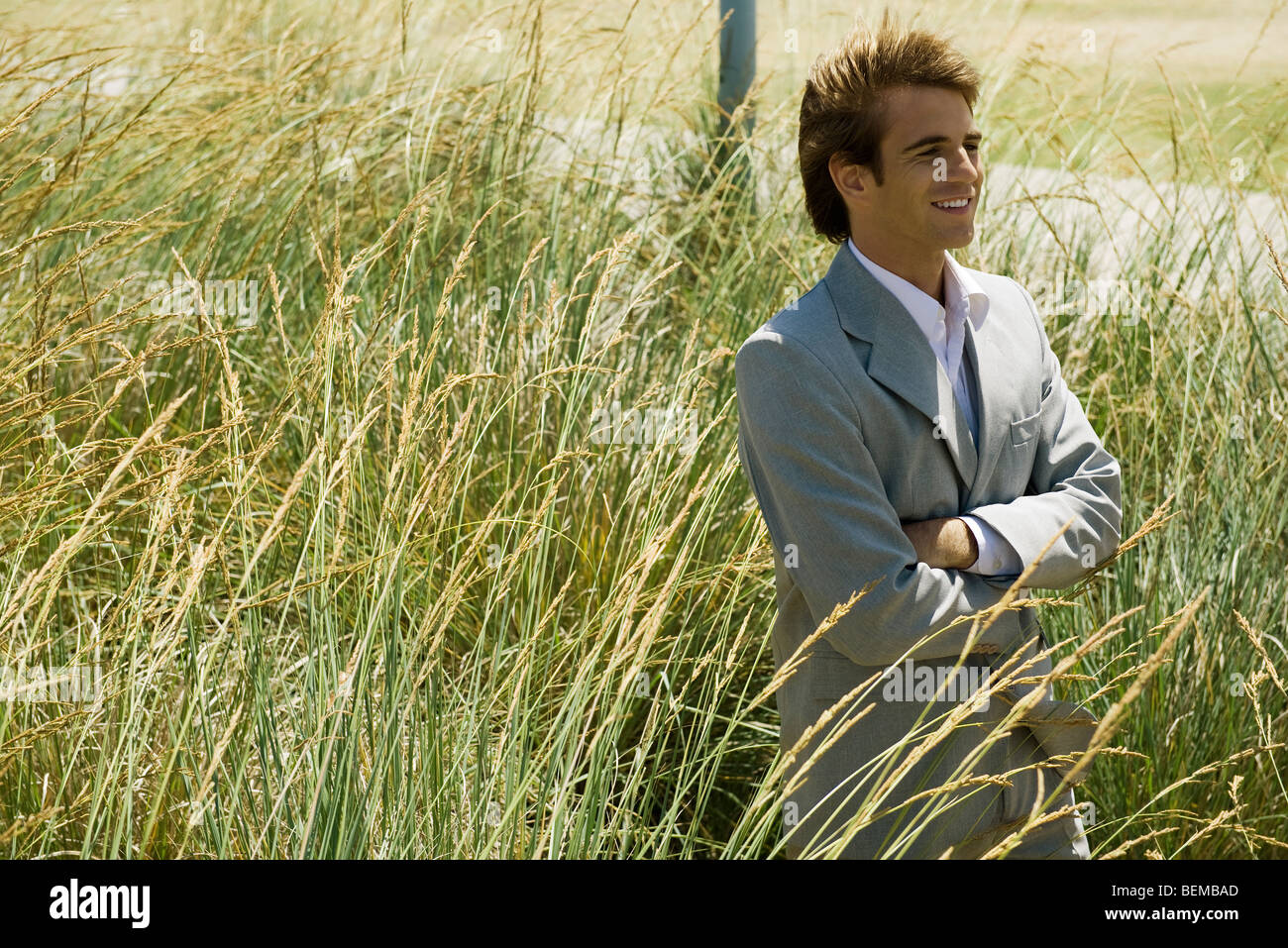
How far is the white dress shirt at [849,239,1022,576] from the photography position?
1689mm

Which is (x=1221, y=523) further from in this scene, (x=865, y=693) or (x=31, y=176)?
(x=31, y=176)

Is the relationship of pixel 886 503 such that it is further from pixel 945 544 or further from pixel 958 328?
pixel 958 328

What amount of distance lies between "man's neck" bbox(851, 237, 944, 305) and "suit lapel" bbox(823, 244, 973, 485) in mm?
31

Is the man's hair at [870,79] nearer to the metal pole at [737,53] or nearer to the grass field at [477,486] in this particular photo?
the grass field at [477,486]

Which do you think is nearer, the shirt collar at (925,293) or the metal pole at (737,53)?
the shirt collar at (925,293)

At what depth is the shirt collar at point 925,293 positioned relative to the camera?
5.77 ft

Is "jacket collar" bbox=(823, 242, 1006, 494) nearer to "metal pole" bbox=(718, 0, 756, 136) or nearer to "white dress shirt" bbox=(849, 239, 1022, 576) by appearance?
"white dress shirt" bbox=(849, 239, 1022, 576)

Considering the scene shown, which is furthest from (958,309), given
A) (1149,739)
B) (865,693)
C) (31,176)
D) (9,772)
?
(31,176)

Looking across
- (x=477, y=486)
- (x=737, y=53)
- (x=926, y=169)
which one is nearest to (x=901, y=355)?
(x=926, y=169)

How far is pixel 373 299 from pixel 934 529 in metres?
1.77

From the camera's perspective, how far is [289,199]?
136 inches

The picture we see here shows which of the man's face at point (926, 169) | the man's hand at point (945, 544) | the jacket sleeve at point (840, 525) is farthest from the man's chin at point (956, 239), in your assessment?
the man's hand at point (945, 544)

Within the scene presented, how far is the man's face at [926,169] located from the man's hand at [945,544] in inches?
15.1

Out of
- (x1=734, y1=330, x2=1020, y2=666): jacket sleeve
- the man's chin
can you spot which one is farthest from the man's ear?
(x1=734, y1=330, x2=1020, y2=666): jacket sleeve
